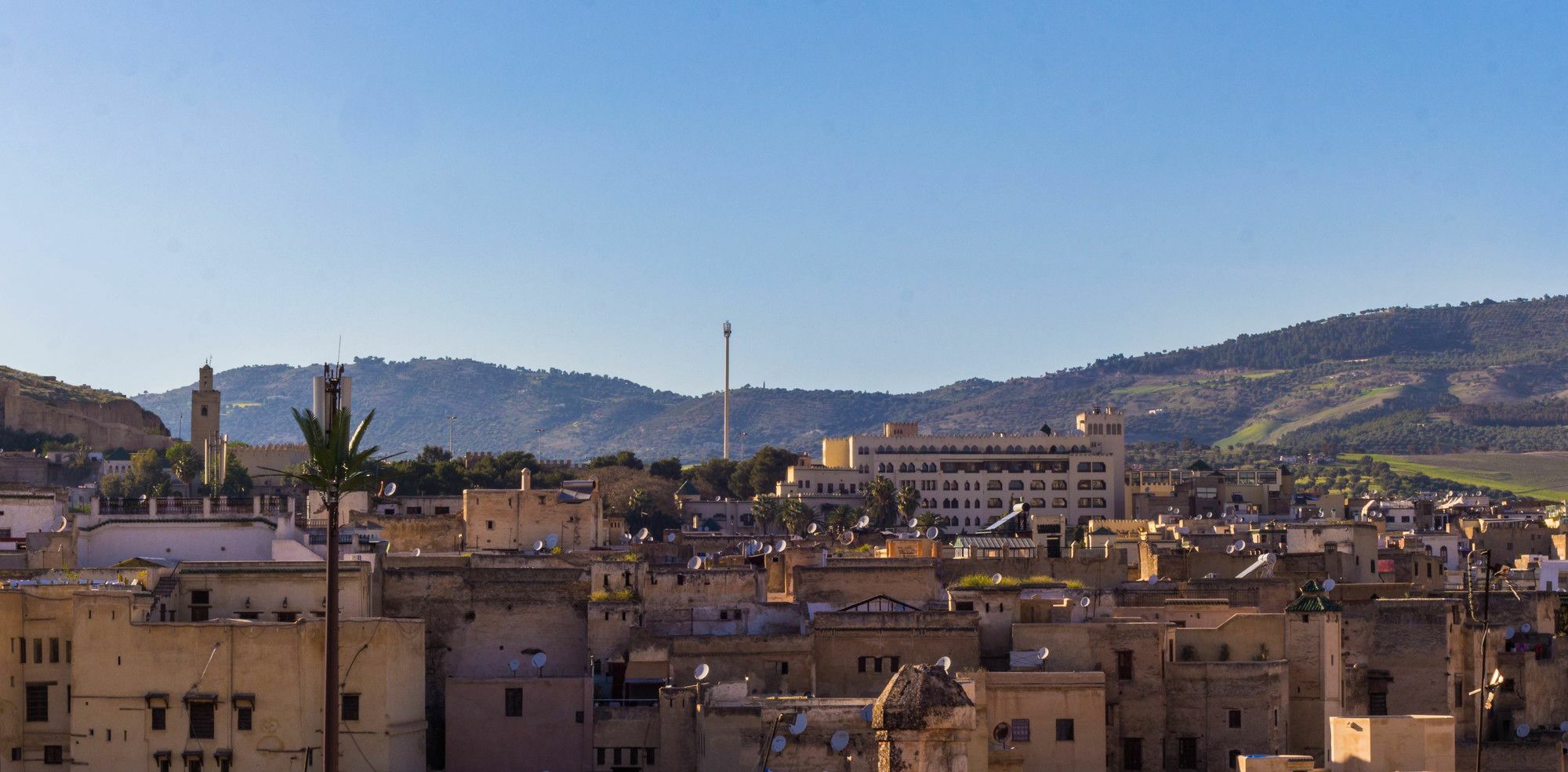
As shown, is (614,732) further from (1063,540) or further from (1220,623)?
(1063,540)

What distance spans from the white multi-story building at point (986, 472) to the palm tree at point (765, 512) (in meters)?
9.04

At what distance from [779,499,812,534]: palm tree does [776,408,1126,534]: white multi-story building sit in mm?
11762

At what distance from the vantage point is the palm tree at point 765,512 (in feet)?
321

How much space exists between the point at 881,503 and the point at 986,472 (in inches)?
513

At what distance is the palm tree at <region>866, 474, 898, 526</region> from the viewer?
101 meters

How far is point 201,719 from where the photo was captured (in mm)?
38594

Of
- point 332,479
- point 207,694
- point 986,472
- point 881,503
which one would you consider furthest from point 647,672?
point 986,472

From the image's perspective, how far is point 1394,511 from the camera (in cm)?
9181

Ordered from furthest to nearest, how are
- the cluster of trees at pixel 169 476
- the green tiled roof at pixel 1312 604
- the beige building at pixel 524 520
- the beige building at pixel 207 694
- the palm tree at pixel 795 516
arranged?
the cluster of trees at pixel 169 476 → the palm tree at pixel 795 516 → the beige building at pixel 524 520 → the green tiled roof at pixel 1312 604 → the beige building at pixel 207 694

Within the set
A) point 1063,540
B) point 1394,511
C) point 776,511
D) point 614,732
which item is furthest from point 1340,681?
point 776,511

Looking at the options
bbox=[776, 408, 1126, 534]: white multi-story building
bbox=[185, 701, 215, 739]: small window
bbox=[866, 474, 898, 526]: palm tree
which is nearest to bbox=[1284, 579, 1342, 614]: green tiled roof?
bbox=[185, 701, 215, 739]: small window

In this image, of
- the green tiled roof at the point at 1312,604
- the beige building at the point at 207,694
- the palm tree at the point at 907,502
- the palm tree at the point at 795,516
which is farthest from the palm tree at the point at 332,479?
the palm tree at the point at 907,502

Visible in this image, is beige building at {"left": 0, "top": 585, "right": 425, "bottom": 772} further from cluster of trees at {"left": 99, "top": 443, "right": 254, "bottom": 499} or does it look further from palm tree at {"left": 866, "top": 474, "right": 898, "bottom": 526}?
palm tree at {"left": 866, "top": 474, "right": 898, "bottom": 526}

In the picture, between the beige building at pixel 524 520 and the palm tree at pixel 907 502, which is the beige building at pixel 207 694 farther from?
the palm tree at pixel 907 502
